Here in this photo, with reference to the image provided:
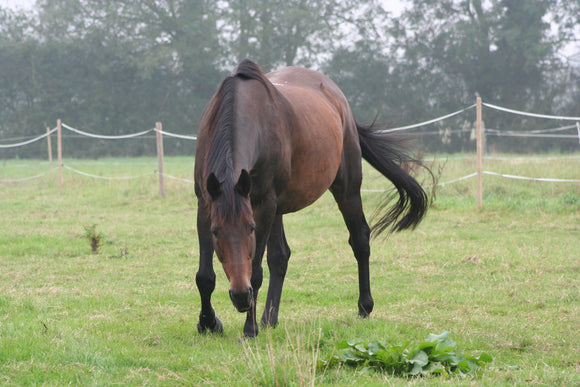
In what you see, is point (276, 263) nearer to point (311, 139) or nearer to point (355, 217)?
point (355, 217)

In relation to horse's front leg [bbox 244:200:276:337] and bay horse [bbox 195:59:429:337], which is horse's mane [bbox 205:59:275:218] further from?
horse's front leg [bbox 244:200:276:337]

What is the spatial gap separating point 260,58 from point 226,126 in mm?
29389

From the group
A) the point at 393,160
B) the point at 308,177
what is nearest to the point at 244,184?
the point at 308,177

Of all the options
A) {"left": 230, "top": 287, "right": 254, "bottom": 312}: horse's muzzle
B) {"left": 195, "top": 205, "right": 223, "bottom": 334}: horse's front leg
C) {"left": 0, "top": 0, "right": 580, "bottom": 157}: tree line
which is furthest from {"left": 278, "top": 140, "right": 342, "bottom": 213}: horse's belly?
{"left": 0, "top": 0, "right": 580, "bottom": 157}: tree line

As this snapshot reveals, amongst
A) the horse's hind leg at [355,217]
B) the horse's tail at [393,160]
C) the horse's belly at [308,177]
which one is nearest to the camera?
the horse's belly at [308,177]

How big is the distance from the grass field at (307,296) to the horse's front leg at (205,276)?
127 millimetres

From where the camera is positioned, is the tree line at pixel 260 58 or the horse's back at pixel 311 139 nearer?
the horse's back at pixel 311 139

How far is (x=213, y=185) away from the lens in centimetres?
298

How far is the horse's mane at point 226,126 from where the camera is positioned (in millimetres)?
3092

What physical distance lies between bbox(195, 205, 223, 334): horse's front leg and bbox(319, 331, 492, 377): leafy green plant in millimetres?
1150

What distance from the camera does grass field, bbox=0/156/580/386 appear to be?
3.07 metres

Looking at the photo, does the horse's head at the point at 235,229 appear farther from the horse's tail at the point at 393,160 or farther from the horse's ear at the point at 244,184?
the horse's tail at the point at 393,160

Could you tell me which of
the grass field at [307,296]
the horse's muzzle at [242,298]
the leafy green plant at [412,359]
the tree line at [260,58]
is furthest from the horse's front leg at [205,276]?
the tree line at [260,58]

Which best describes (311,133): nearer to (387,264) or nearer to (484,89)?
(387,264)
